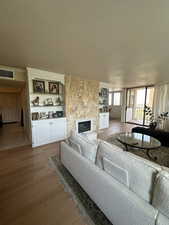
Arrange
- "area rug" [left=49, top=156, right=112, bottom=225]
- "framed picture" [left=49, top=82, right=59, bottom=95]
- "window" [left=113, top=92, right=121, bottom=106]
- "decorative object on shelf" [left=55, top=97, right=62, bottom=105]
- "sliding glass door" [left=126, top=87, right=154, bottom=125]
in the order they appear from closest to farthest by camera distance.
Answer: "area rug" [left=49, top=156, right=112, bottom=225], "framed picture" [left=49, top=82, right=59, bottom=95], "decorative object on shelf" [left=55, top=97, right=62, bottom=105], "sliding glass door" [left=126, top=87, right=154, bottom=125], "window" [left=113, top=92, right=121, bottom=106]

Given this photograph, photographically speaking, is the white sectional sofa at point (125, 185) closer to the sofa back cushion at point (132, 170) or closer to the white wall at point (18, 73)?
the sofa back cushion at point (132, 170)

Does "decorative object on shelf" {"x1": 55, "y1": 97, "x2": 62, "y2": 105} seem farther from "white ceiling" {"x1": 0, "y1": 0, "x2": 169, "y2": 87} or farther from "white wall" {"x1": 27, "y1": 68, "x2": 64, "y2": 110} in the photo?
"white ceiling" {"x1": 0, "y1": 0, "x2": 169, "y2": 87}

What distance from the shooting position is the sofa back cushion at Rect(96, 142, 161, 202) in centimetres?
96

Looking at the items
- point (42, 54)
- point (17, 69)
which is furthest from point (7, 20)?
point (17, 69)

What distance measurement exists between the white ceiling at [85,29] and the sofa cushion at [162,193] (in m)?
A: 1.61

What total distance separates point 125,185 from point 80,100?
12.0 ft

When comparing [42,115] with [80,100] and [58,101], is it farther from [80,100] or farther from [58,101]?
[80,100]

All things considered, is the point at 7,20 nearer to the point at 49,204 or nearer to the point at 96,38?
the point at 96,38

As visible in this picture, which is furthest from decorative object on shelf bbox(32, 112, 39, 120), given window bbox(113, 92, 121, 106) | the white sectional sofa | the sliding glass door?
window bbox(113, 92, 121, 106)

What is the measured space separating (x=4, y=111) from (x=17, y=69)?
4.79 metres

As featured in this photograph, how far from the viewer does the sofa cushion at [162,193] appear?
799mm

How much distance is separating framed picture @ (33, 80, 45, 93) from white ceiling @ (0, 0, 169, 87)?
41.7 inches

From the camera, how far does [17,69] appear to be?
3201 mm

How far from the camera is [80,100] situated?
451 cm
